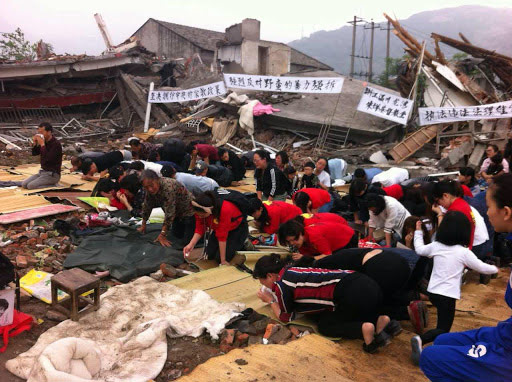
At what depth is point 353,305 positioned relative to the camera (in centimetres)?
312

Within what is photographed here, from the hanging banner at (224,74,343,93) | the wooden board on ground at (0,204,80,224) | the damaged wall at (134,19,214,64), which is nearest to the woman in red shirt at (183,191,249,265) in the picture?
the wooden board on ground at (0,204,80,224)

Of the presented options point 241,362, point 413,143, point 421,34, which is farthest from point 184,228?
point 421,34

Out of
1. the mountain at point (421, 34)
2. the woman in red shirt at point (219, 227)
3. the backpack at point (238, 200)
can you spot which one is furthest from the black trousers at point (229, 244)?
the mountain at point (421, 34)

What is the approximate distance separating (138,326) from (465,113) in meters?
9.71

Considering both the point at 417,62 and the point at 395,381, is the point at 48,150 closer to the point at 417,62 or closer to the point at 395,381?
the point at 395,381

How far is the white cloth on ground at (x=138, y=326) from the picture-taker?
297cm

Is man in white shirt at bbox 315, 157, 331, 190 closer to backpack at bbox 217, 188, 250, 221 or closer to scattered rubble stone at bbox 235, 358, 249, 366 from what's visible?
backpack at bbox 217, 188, 250, 221

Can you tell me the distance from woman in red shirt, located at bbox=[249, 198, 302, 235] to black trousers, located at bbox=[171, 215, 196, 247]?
1113mm

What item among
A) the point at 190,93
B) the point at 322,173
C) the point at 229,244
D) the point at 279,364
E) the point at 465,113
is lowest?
the point at 279,364

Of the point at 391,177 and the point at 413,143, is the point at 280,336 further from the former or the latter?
the point at 413,143

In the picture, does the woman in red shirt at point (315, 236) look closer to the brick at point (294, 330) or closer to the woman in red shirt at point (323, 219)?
the woman in red shirt at point (323, 219)

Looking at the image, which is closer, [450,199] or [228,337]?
[228,337]

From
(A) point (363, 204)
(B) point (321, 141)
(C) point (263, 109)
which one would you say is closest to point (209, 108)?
(C) point (263, 109)

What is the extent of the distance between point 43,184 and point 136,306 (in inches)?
204
